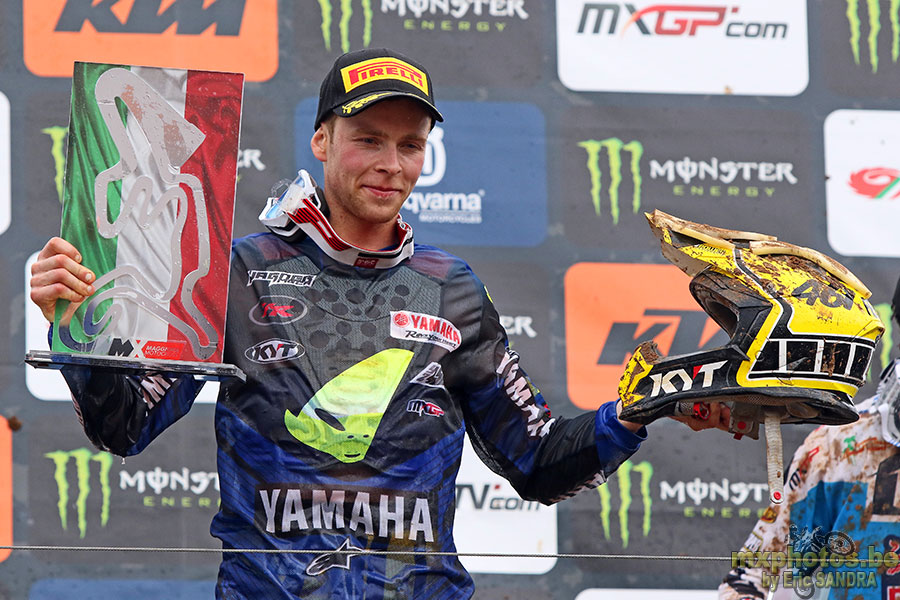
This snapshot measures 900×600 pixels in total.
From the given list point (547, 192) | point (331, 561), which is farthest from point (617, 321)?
point (331, 561)

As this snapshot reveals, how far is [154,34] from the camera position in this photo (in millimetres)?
2844

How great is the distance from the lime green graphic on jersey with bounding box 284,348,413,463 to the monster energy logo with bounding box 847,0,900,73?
1704 mm

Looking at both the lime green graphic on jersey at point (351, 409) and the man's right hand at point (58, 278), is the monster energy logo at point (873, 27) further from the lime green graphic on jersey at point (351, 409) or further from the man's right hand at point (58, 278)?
the man's right hand at point (58, 278)

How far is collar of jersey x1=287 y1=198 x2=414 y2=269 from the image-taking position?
1868mm

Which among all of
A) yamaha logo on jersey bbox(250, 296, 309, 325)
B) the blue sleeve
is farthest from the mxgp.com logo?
the blue sleeve

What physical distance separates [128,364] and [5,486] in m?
1.19

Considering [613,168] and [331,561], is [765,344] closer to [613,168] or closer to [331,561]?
[331,561]

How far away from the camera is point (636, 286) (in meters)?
2.90

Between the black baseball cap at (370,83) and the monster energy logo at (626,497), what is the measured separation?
120 centimetres

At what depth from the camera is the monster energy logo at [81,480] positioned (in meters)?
2.68

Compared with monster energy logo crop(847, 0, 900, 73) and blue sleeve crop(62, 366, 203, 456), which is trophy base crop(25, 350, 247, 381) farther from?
monster energy logo crop(847, 0, 900, 73)

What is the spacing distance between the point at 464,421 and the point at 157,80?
0.65 m

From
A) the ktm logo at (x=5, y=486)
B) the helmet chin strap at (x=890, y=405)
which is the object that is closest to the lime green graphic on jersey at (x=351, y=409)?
the ktm logo at (x=5, y=486)

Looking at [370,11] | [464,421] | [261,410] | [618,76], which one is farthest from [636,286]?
[261,410]
